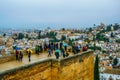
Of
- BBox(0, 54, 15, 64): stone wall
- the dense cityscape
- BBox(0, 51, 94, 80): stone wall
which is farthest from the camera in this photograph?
the dense cityscape

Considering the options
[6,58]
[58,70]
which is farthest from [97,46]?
[58,70]

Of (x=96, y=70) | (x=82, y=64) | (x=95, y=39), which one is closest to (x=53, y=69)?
(x=82, y=64)

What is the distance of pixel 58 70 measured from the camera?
10953 millimetres

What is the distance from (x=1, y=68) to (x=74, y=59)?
3421 millimetres

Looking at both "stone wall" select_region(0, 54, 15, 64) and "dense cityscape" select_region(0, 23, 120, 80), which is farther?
"dense cityscape" select_region(0, 23, 120, 80)

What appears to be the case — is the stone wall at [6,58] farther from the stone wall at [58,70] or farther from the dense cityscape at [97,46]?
the stone wall at [58,70]

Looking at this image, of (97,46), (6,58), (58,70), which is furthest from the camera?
(97,46)

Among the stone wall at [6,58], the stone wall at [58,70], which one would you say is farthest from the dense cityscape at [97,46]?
the stone wall at [58,70]

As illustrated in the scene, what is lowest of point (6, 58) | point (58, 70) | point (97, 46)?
point (97, 46)

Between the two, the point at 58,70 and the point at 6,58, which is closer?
the point at 58,70

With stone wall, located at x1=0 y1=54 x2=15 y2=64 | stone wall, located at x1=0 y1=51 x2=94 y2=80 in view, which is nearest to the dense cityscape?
stone wall, located at x1=0 y1=54 x2=15 y2=64

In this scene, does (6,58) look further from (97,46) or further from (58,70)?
(97,46)

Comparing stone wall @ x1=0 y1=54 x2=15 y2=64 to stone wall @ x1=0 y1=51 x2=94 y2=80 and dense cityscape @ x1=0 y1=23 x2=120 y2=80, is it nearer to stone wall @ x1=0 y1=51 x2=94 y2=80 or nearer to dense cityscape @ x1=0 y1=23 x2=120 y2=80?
dense cityscape @ x1=0 y1=23 x2=120 y2=80

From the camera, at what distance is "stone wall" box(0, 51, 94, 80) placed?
9.31 metres
